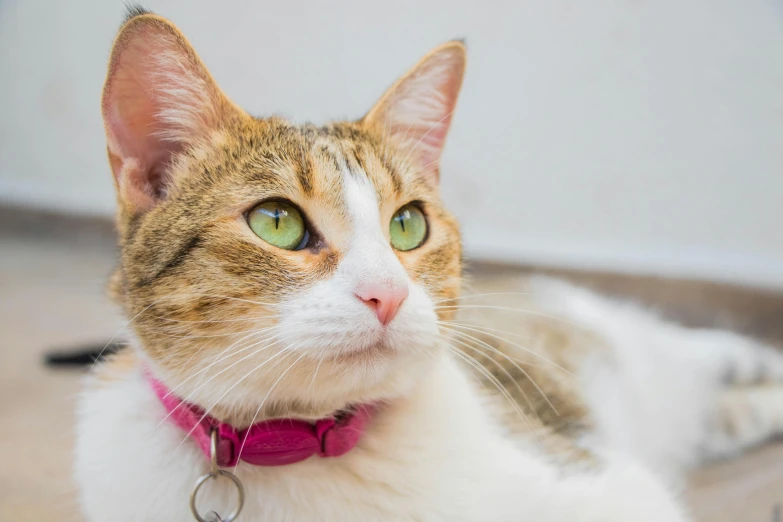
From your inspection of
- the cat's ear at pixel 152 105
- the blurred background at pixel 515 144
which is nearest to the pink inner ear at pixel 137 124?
the cat's ear at pixel 152 105

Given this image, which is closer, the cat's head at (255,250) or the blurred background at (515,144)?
the cat's head at (255,250)

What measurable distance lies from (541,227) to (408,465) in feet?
5.01

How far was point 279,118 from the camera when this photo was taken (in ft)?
3.46

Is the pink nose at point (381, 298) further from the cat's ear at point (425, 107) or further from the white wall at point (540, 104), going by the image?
the white wall at point (540, 104)

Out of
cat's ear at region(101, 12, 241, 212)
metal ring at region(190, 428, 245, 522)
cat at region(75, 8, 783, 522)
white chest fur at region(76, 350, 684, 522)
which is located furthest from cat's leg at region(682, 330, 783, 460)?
cat's ear at region(101, 12, 241, 212)

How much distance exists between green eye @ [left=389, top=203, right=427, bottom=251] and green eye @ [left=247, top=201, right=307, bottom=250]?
175mm

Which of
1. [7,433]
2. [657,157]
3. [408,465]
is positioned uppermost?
[657,157]

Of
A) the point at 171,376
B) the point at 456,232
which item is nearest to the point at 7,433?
the point at 171,376

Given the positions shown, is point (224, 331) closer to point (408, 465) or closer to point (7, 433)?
point (408, 465)

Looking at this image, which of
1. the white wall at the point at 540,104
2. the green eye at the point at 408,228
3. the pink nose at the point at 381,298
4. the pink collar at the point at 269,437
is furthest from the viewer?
the white wall at the point at 540,104

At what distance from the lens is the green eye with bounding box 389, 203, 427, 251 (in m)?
0.97

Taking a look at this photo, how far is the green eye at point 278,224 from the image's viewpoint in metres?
0.84

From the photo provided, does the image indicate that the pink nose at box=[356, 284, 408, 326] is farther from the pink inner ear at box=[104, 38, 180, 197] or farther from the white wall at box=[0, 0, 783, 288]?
the white wall at box=[0, 0, 783, 288]

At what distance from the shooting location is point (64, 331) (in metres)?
2.12
